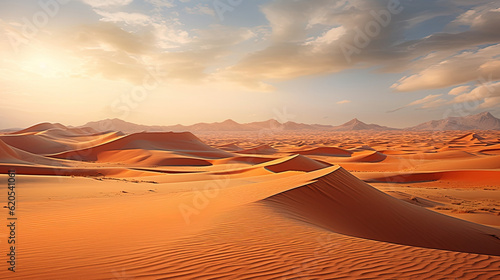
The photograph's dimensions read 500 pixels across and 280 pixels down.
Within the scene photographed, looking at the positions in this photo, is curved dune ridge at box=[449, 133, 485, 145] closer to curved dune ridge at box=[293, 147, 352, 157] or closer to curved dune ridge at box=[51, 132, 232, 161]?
curved dune ridge at box=[293, 147, 352, 157]

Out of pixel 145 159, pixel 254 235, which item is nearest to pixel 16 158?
pixel 145 159

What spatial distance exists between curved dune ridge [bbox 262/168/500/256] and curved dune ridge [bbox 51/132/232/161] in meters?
33.3

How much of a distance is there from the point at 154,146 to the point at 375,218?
41813mm

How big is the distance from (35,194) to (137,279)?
10170 millimetres

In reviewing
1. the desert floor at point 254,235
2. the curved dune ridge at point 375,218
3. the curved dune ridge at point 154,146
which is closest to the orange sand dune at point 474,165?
the desert floor at point 254,235

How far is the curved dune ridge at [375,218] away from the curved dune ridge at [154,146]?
3333cm

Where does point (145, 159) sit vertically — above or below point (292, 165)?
above

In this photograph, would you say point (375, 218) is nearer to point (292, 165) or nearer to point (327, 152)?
point (292, 165)

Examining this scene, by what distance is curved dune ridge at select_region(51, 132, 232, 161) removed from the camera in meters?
39.7

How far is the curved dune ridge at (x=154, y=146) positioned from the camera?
39737 mm

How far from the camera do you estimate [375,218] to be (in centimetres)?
812

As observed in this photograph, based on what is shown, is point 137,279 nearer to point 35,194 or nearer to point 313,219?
point 313,219

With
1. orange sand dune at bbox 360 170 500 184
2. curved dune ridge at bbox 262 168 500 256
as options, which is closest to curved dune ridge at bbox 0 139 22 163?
curved dune ridge at bbox 262 168 500 256

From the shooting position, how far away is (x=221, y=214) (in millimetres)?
6785
